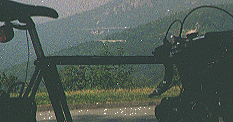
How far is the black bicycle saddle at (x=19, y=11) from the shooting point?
185 centimetres

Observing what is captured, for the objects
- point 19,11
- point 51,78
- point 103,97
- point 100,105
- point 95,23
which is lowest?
point 100,105

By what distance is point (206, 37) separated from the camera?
2.19m

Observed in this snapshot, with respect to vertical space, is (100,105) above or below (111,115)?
above

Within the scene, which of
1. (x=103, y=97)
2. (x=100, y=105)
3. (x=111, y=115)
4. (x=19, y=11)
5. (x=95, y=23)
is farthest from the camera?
(x=95, y=23)

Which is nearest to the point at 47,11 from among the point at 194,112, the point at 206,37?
the point at 206,37

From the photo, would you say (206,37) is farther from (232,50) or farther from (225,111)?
(225,111)

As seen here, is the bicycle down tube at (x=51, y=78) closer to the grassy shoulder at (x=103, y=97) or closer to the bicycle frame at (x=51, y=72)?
the bicycle frame at (x=51, y=72)

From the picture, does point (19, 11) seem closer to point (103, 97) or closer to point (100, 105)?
point (100, 105)

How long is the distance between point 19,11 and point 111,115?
4148 mm

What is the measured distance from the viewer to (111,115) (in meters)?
5.78

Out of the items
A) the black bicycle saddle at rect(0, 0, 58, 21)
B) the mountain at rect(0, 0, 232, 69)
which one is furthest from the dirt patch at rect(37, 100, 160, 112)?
the mountain at rect(0, 0, 232, 69)

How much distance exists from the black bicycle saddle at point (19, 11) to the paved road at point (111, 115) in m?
3.64

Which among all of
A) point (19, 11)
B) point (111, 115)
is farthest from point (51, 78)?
point (111, 115)

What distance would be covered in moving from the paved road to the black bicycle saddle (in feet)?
11.9
